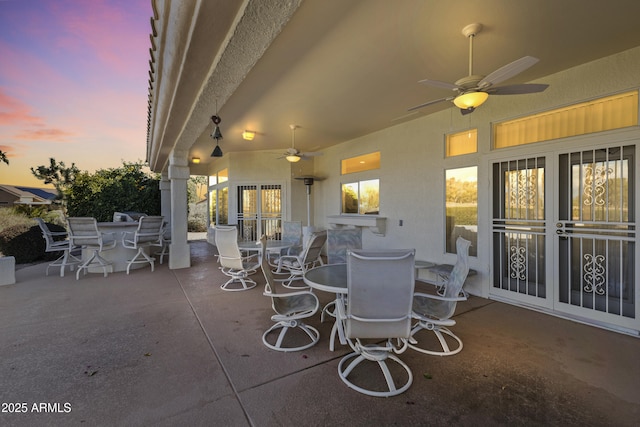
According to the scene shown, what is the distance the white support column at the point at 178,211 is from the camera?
20.2 ft

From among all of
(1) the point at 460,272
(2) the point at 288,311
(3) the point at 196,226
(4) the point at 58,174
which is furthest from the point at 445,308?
(3) the point at 196,226

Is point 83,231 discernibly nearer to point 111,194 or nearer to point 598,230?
point 111,194

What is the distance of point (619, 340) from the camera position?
277 centimetres

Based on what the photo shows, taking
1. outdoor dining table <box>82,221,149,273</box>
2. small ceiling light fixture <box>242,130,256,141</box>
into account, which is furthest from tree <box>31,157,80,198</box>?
small ceiling light fixture <box>242,130,256,141</box>

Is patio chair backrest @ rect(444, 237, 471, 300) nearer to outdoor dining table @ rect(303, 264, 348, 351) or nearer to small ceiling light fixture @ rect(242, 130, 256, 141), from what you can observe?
outdoor dining table @ rect(303, 264, 348, 351)

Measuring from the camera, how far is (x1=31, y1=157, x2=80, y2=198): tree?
10648mm

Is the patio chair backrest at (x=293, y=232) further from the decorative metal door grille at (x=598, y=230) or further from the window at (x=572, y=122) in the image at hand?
the decorative metal door grille at (x=598, y=230)

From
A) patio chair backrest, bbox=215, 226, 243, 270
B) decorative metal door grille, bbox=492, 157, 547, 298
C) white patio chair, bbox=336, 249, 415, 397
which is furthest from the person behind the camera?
patio chair backrest, bbox=215, 226, 243, 270

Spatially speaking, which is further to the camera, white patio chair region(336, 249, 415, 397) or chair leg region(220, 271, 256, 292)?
chair leg region(220, 271, 256, 292)

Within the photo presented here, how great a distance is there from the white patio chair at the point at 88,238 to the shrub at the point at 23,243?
2.76 metres

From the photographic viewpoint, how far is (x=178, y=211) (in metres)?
6.27

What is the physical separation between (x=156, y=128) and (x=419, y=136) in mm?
5079

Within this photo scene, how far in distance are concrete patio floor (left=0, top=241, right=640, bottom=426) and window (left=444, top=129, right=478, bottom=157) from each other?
249 centimetres

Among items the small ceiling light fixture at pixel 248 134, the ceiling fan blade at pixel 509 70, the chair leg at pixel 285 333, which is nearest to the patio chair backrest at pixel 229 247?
the chair leg at pixel 285 333
